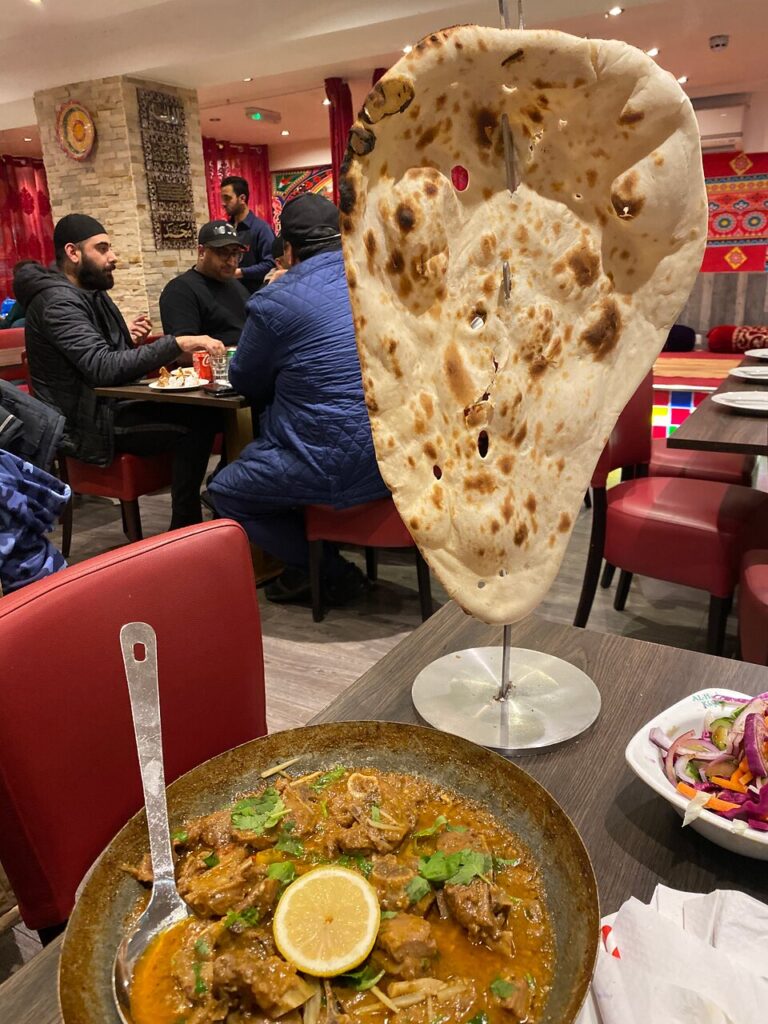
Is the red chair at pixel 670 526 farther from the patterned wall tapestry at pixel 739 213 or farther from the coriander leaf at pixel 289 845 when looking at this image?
the patterned wall tapestry at pixel 739 213

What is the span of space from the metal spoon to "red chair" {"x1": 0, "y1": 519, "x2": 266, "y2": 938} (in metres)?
0.28

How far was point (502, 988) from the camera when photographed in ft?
1.84

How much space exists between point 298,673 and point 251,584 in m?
1.60

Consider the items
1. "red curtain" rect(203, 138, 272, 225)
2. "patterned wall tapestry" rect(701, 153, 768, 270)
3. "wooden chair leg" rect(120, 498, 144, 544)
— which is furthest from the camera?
"red curtain" rect(203, 138, 272, 225)

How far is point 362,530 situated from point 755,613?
4.77 ft

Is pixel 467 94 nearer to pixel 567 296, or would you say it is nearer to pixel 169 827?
pixel 567 296

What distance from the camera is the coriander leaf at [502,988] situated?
21.9 inches

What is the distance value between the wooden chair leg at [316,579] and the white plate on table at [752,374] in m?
1.90

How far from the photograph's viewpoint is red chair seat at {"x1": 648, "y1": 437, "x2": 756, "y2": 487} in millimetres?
2969

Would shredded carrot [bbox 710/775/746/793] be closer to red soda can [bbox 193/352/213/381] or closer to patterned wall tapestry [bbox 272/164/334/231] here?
red soda can [bbox 193/352/213/381]

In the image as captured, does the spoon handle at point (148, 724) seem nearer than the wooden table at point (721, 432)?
Yes

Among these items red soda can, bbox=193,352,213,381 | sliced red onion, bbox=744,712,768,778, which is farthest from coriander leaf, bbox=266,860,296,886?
red soda can, bbox=193,352,213,381

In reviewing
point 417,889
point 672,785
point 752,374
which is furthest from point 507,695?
point 752,374

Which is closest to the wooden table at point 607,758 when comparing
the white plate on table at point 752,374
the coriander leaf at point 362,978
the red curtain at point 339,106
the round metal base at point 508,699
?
the round metal base at point 508,699
